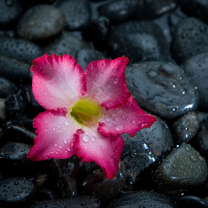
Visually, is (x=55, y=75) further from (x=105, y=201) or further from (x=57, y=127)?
(x=105, y=201)

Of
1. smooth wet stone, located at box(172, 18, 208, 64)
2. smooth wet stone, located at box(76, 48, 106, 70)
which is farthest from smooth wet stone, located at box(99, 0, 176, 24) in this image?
smooth wet stone, located at box(76, 48, 106, 70)

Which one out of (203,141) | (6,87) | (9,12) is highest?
(9,12)

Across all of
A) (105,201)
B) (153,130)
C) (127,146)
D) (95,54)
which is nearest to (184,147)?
(153,130)

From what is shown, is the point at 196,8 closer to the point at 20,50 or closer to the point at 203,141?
the point at 203,141

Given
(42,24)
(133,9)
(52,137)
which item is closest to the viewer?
(52,137)

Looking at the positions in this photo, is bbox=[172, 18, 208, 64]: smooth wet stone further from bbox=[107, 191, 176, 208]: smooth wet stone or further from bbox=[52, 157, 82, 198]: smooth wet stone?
bbox=[52, 157, 82, 198]: smooth wet stone

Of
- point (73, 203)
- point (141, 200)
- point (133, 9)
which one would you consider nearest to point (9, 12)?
point (133, 9)

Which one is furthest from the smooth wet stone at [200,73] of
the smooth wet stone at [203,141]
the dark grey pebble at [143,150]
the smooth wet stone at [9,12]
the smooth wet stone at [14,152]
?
the smooth wet stone at [9,12]

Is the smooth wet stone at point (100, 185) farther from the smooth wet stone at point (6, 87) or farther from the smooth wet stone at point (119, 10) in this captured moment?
the smooth wet stone at point (119, 10)
